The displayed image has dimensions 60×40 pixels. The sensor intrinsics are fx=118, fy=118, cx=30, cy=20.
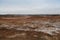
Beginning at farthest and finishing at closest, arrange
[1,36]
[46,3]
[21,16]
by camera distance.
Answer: [46,3], [21,16], [1,36]

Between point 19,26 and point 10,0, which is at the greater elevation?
point 10,0

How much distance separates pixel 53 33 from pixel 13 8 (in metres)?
0.45

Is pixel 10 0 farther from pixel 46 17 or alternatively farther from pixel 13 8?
pixel 46 17

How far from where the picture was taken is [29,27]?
2.83 feet

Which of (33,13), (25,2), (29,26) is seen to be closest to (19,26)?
(29,26)

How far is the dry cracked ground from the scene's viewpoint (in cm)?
78

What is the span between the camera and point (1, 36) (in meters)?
0.78

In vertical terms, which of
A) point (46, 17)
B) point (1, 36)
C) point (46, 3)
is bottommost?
point (1, 36)

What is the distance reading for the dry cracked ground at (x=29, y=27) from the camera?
2.55 feet

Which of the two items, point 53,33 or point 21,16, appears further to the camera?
point 21,16

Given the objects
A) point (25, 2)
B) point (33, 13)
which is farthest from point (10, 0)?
point (33, 13)

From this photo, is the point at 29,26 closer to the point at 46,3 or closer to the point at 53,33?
the point at 53,33

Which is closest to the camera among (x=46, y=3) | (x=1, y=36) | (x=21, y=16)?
(x=1, y=36)

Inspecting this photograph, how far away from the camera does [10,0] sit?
1116 mm
